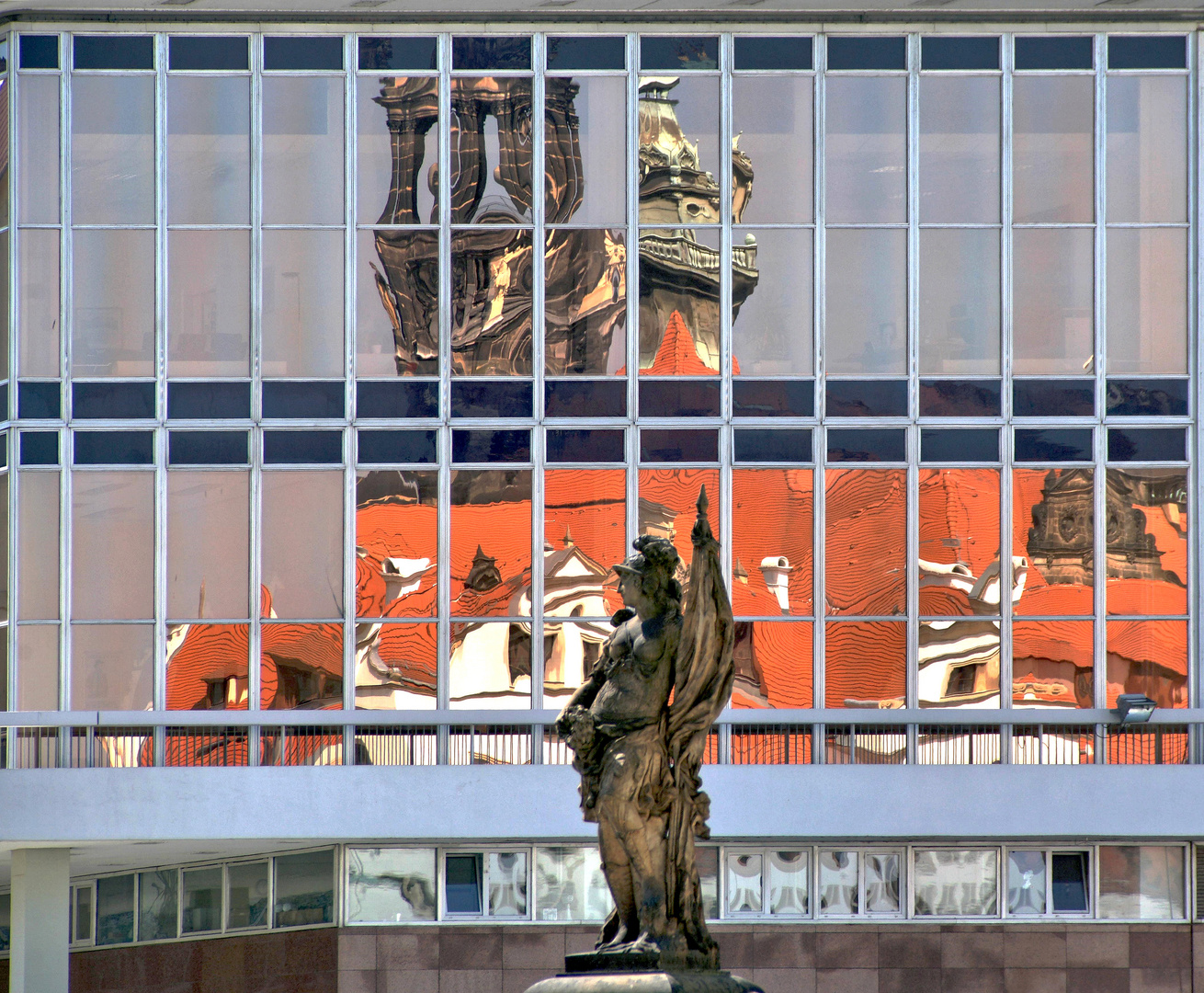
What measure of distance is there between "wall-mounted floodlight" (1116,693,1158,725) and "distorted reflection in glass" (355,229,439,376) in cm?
948

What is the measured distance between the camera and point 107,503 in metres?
27.3

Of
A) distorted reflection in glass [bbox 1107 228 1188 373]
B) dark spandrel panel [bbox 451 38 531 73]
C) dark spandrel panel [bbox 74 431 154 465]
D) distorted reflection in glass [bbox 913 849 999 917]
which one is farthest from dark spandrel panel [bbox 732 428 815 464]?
dark spandrel panel [bbox 74 431 154 465]

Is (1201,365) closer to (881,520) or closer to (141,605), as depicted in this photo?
(881,520)

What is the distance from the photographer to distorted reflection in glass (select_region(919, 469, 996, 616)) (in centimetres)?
2728

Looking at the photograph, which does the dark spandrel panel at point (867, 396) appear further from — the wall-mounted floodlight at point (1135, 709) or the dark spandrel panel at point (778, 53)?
the wall-mounted floodlight at point (1135, 709)

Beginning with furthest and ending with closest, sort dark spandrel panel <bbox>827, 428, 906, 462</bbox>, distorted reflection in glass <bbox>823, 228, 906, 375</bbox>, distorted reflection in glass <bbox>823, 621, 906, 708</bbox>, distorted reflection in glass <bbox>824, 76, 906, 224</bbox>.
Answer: distorted reflection in glass <bbox>824, 76, 906, 224</bbox>
distorted reflection in glass <bbox>823, 228, 906, 375</bbox>
dark spandrel panel <bbox>827, 428, 906, 462</bbox>
distorted reflection in glass <bbox>823, 621, 906, 708</bbox>

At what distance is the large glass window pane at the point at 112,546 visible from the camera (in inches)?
1073

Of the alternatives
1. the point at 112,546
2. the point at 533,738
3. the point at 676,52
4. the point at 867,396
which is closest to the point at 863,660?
the point at 867,396

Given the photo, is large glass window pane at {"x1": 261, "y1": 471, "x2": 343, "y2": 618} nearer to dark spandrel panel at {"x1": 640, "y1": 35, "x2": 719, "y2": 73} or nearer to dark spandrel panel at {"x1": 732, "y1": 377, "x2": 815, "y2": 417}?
dark spandrel panel at {"x1": 732, "y1": 377, "x2": 815, "y2": 417}

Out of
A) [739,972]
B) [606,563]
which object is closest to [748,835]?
[739,972]

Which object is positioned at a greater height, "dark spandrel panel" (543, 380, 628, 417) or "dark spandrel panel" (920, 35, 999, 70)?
"dark spandrel panel" (920, 35, 999, 70)

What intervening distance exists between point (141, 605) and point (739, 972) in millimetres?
8732

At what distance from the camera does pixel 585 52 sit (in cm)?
2780

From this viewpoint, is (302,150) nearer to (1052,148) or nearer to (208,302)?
(208,302)
